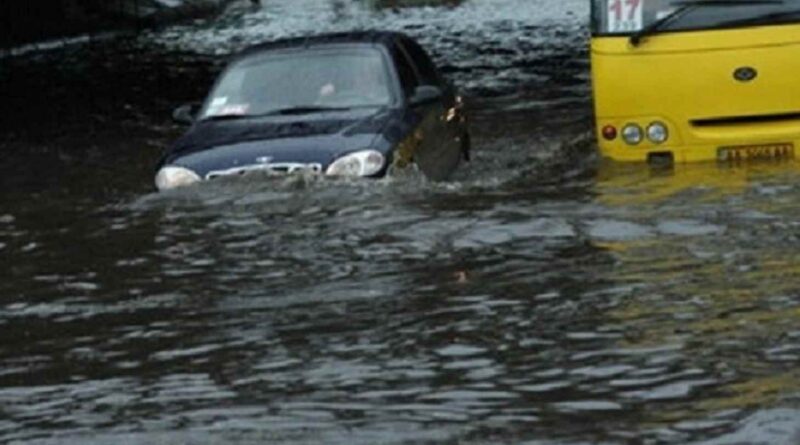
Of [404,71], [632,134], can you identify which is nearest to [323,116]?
[404,71]

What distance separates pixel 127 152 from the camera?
23594mm

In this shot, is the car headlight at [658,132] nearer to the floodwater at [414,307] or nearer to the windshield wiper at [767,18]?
the floodwater at [414,307]

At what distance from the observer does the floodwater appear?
334 inches

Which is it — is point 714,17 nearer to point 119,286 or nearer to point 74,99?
point 119,286

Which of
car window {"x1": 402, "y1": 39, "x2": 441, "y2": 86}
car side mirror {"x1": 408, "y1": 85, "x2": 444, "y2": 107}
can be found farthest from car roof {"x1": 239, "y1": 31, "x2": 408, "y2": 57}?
car side mirror {"x1": 408, "y1": 85, "x2": 444, "y2": 107}

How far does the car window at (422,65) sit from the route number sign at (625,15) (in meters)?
2.08

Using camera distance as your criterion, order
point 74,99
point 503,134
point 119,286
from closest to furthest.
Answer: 1. point 119,286
2. point 503,134
3. point 74,99

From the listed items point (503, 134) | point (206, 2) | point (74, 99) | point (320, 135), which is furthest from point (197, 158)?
point (206, 2)

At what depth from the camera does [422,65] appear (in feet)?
58.9

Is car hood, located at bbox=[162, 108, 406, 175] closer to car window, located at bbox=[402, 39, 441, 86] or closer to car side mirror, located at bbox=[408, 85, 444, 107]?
car side mirror, located at bbox=[408, 85, 444, 107]

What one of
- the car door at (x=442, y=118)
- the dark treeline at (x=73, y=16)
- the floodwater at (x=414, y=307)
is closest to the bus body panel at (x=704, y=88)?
the floodwater at (x=414, y=307)

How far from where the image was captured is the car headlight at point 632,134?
15.8m

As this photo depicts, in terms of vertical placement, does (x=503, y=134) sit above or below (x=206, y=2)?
above

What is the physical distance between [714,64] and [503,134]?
7.76m
